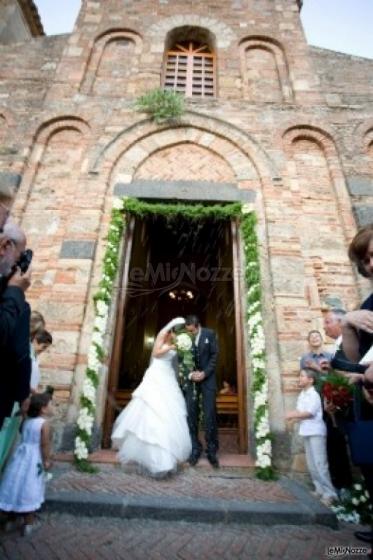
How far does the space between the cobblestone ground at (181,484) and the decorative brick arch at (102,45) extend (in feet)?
26.8

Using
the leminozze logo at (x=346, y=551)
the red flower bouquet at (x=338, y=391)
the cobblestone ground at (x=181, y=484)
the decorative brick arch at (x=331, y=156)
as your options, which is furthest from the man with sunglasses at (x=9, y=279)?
the decorative brick arch at (x=331, y=156)

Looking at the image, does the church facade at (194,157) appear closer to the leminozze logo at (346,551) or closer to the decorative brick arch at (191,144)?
the decorative brick arch at (191,144)

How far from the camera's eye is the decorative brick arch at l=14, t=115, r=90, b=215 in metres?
6.82

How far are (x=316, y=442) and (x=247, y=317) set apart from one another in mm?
2295

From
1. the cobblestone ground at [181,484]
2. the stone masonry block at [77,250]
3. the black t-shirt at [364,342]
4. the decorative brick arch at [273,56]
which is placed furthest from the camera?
the decorative brick arch at [273,56]

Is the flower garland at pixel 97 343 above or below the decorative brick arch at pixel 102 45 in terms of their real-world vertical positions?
below

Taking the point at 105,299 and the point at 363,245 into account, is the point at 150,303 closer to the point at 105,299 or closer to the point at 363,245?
the point at 105,299

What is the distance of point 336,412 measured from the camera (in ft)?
7.14

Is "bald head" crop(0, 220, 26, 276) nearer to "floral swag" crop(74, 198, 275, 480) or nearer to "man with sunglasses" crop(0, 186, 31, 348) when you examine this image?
"man with sunglasses" crop(0, 186, 31, 348)

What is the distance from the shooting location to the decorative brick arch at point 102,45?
8.19 m

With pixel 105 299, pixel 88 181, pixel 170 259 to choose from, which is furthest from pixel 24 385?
pixel 170 259

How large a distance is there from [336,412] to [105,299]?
429 cm

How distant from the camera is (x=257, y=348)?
5.39 metres

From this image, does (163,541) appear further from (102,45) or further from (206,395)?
(102,45)
